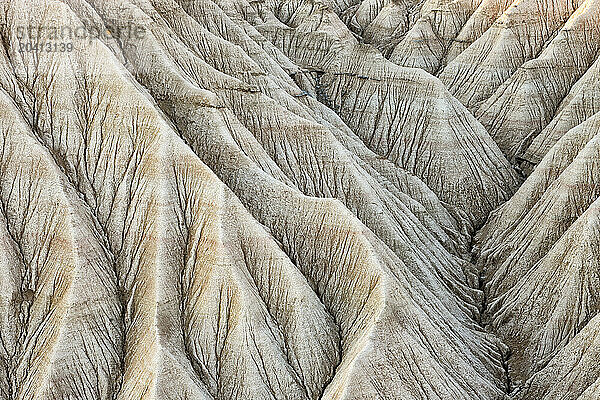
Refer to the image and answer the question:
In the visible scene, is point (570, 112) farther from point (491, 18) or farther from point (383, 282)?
point (383, 282)

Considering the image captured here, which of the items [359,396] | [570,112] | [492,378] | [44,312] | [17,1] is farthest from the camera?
[570,112]

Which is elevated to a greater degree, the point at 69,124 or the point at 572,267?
the point at 69,124

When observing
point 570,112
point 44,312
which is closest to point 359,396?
point 44,312

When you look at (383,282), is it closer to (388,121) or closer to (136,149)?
(136,149)

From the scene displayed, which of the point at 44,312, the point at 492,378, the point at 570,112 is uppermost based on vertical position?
the point at 570,112

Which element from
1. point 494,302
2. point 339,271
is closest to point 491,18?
point 494,302

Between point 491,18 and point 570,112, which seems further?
point 491,18

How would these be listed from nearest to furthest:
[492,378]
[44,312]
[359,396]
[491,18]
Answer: [359,396] < [44,312] < [492,378] < [491,18]
